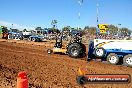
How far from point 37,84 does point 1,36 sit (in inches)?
1486

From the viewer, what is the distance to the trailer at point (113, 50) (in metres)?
16.2

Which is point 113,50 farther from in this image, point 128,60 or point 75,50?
point 75,50

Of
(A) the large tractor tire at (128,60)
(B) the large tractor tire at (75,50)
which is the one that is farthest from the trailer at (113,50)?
(B) the large tractor tire at (75,50)

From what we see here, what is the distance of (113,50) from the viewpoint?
1662cm

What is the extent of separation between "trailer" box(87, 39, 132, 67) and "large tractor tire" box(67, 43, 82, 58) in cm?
95

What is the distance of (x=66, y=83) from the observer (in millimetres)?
10000

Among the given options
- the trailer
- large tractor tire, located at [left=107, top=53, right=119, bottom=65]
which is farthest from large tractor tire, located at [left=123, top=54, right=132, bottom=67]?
large tractor tire, located at [left=107, top=53, right=119, bottom=65]

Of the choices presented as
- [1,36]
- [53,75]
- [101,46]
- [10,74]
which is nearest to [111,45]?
[101,46]

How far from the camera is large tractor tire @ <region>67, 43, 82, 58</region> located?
708 inches

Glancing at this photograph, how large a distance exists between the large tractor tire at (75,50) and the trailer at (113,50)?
953 mm

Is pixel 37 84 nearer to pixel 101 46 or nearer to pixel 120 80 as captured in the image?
pixel 120 80

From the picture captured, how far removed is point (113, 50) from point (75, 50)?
103 inches

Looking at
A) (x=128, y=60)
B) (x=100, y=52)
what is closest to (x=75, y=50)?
(x=100, y=52)

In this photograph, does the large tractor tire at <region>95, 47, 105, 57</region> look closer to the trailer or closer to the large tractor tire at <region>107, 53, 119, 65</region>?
the trailer
